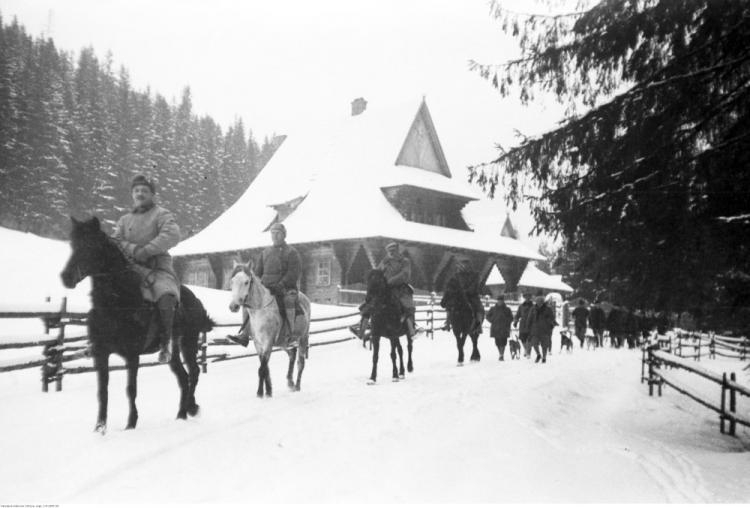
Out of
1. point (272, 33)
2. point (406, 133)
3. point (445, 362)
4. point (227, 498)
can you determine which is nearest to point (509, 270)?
point (406, 133)

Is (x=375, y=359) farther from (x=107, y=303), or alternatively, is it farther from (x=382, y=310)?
(x=107, y=303)

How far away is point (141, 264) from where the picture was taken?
19.5 feet

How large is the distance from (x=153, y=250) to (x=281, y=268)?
318cm

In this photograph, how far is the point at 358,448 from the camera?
532 centimetres

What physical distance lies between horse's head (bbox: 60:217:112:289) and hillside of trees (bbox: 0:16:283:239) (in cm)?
116

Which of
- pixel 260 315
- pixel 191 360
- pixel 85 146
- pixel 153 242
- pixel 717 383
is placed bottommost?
pixel 717 383

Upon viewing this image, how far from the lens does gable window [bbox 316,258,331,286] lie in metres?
28.4

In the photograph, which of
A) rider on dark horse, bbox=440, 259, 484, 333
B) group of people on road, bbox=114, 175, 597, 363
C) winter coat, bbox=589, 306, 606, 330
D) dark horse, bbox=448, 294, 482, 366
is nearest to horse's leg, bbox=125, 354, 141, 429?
group of people on road, bbox=114, 175, 597, 363

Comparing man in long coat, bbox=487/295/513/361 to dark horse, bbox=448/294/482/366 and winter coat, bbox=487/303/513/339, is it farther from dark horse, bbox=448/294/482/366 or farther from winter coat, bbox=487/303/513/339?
dark horse, bbox=448/294/482/366

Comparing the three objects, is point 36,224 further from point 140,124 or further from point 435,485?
point 140,124

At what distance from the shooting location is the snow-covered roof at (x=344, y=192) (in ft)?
84.9

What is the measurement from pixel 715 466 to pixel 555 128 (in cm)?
439

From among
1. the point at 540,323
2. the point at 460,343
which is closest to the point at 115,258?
the point at 460,343

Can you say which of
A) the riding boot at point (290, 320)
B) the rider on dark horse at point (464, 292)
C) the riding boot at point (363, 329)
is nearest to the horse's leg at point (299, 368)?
the riding boot at point (290, 320)
